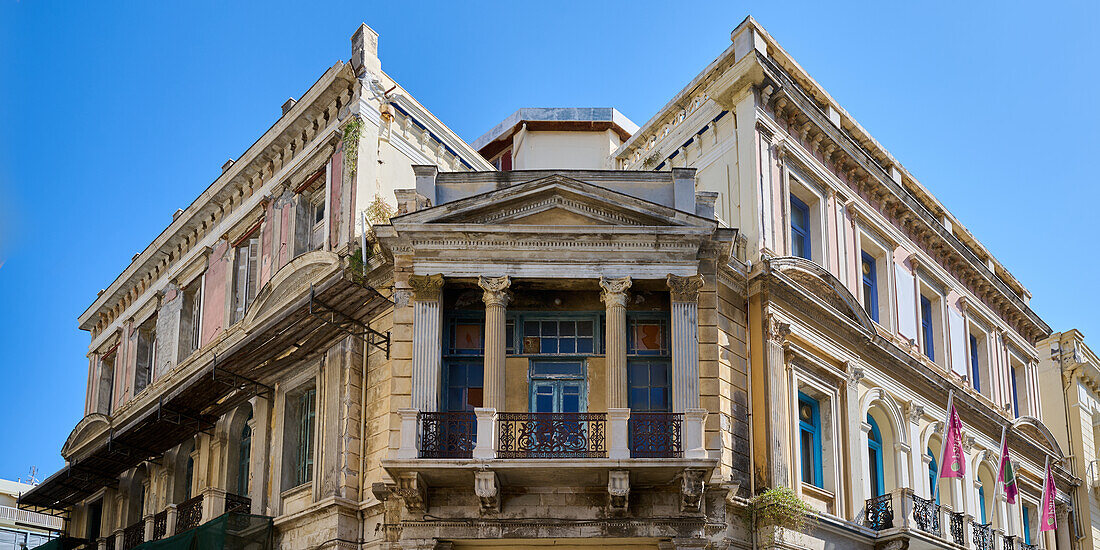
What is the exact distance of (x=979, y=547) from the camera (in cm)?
2178

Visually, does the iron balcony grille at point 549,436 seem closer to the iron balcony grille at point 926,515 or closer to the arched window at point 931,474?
the iron balcony grille at point 926,515

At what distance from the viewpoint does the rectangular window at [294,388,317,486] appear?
19.7 meters

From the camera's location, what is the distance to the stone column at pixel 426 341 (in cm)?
1712

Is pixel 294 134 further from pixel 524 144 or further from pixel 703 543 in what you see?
pixel 703 543

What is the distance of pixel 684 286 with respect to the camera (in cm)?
1772

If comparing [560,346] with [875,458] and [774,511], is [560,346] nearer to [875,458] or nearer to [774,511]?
[774,511]

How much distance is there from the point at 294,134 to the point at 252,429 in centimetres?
580

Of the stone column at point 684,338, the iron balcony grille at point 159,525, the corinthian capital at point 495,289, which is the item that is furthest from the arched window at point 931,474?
the iron balcony grille at point 159,525

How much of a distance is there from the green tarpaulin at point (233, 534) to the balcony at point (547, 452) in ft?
11.2

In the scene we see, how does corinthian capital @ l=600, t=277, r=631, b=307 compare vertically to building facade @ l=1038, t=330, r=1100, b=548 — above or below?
below

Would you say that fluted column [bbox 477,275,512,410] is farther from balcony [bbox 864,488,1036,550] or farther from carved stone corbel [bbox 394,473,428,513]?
balcony [bbox 864,488,1036,550]

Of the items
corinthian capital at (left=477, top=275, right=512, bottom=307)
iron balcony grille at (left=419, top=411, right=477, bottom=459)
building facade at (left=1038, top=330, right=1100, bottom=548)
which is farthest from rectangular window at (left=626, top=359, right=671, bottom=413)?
building facade at (left=1038, top=330, right=1100, bottom=548)

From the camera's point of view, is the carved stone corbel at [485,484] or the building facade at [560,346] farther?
the building facade at [560,346]

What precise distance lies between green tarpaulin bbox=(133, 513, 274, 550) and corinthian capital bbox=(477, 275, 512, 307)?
5.33 meters
